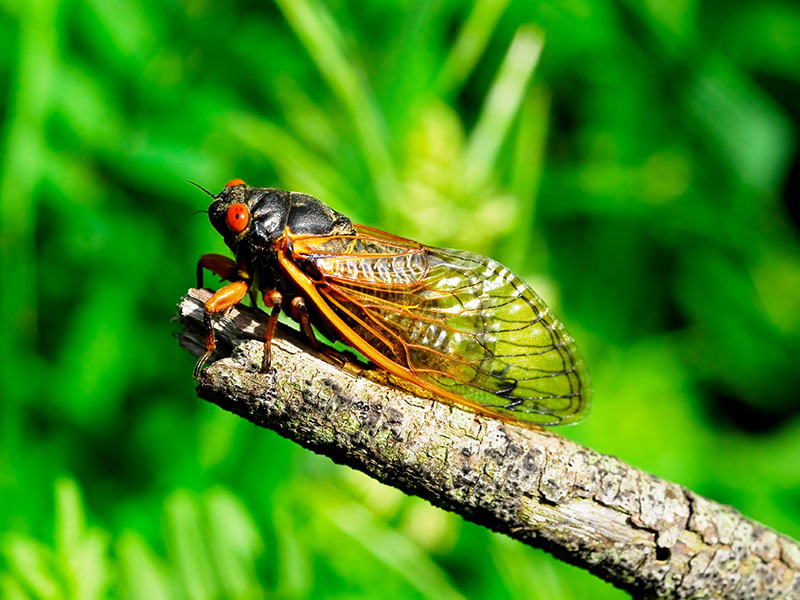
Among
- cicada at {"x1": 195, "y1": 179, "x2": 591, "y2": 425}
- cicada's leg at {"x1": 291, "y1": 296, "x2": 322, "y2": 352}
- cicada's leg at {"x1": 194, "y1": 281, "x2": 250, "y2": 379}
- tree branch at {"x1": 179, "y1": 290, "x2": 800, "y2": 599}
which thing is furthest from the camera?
cicada at {"x1": 195, "y1": 179, "x2": 591, "y2": 425}

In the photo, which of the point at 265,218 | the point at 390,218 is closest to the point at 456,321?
the point at 265,218

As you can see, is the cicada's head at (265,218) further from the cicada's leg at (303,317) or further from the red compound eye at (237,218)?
the cicada's leg at (303,317)

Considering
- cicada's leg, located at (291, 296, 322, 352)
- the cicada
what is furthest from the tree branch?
the cicada

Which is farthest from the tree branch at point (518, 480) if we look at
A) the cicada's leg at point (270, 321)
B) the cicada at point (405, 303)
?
the cicada at point (405, 303)

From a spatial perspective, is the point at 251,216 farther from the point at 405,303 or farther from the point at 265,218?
the point at 405,303

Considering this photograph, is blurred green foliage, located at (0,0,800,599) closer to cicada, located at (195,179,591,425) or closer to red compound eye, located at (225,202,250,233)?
cicada, located at (195,179,591,425)

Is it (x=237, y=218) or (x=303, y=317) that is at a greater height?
(x=237, y=218)
